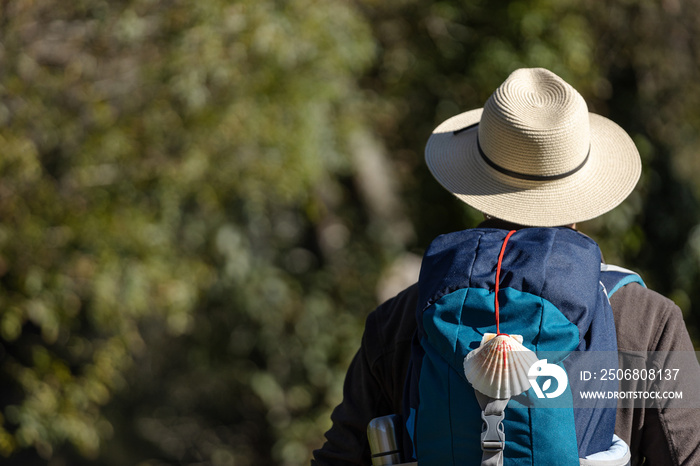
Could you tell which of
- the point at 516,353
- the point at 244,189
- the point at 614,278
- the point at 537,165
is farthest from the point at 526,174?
the point at 244,189

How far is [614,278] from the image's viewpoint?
4.33 feet

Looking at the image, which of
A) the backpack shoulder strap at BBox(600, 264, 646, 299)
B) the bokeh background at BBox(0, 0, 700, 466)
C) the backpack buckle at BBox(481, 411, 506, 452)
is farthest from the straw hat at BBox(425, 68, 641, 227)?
the bokeh background at BBox(0, 0, 700, 466)

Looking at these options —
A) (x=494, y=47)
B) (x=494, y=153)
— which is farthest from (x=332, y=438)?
(x=494, y=47)

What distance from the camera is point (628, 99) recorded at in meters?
4.64

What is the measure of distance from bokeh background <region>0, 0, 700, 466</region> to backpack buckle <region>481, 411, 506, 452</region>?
2.56m

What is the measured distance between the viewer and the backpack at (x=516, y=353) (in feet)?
3.73

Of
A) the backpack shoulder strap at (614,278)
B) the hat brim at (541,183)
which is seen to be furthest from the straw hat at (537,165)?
the backpack shoulder strap at (614,278)

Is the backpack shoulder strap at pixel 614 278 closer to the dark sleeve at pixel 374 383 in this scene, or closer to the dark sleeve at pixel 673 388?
the dark sleeve at pixel 673 388

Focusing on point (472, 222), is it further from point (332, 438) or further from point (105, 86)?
point (332, 438)

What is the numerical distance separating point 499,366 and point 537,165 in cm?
52

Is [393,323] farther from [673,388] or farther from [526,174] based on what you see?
[673,388]

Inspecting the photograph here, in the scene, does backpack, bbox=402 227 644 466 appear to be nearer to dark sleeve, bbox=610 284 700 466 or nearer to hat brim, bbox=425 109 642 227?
dark sleeve, bbox=610 284 700 466

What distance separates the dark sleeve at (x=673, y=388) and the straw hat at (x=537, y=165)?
0.22 metres

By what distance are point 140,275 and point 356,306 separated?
1.55 meters
